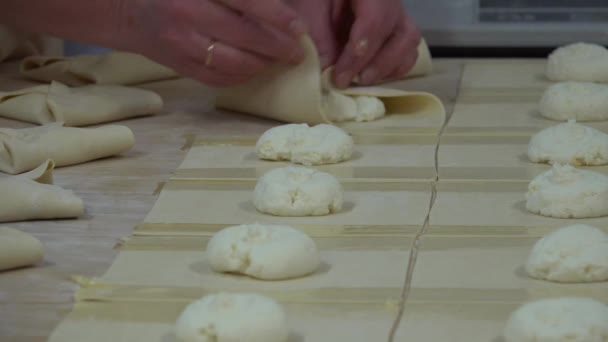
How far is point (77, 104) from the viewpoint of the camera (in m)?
2.17

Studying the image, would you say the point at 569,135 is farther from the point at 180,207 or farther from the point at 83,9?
the point at 83,9

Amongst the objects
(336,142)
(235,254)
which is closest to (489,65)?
(336,142)

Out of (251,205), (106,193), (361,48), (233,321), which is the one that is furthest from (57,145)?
(233,321)

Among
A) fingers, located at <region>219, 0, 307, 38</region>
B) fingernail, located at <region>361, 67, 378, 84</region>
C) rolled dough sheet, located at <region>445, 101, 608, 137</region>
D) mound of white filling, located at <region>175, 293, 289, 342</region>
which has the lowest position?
rolled dough sheet, located at <region>445, 101, 608, 137</region>

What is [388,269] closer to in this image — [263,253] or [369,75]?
[263,253]

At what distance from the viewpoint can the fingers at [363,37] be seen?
2.33m

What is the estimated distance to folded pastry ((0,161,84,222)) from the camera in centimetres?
162

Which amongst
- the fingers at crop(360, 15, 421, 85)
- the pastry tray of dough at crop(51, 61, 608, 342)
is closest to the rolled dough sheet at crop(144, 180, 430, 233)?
the pastry tray of dough at crop(51, 61, 608, 342)

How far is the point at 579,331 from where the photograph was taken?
3.76ft

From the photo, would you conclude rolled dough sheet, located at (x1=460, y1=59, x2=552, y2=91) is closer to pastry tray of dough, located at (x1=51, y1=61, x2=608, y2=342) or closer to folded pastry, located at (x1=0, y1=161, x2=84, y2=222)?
pastry tray of dough, located at (x1=51, y1=61, x2=608, y2=342)

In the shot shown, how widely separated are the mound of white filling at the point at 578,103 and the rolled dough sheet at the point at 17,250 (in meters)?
1.15

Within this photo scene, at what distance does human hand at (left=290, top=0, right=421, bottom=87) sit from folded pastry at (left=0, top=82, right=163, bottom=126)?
0.39 m

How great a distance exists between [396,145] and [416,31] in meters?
0.53

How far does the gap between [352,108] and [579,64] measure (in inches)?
24.0
